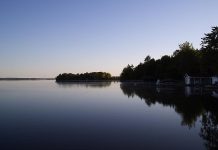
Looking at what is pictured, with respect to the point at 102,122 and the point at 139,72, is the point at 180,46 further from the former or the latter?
the point at 102,122

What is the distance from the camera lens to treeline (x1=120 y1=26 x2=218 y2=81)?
58.7m

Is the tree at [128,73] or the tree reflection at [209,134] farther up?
the tree at [128,73]

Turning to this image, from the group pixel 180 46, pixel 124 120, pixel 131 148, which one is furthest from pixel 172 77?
pixel 131 148

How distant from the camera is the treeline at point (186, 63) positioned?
193 ft

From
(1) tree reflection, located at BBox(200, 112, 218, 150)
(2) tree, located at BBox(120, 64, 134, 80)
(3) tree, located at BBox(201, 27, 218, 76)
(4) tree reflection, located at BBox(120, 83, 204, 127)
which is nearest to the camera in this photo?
(1) tree reflection, located at BBox(200, 112, 218, 150)

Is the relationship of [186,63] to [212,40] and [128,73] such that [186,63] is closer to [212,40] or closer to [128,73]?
[212,40]

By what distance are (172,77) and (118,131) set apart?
86.9 meters

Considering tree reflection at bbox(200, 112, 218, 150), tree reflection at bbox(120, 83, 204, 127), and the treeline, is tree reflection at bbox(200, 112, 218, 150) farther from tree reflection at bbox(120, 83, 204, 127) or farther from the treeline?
the treeline

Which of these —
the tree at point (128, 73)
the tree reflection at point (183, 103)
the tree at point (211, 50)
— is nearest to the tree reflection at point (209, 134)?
the tree reflection at point (183, 103)

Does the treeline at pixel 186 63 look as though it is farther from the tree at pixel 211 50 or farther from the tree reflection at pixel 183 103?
the tree reflection at pixel 183 103

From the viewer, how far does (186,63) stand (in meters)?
86.9

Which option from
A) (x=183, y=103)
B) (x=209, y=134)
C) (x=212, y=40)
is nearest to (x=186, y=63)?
(x=212, y=40)

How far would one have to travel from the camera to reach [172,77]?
101125mm

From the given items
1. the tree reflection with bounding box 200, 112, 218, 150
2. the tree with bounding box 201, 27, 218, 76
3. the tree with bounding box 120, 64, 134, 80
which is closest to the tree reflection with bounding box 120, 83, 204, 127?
the tree reflection with bounding box 200, 112, 218, 150
